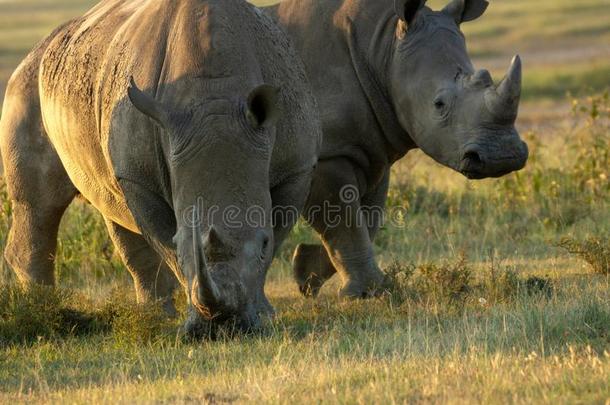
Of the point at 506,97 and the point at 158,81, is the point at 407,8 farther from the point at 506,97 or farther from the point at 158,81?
the point at 158,81

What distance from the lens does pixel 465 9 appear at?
980cm

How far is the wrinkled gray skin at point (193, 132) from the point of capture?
23.2 ft

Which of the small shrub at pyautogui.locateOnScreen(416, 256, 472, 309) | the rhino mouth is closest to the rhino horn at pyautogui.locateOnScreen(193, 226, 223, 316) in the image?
the small shrub at pyautogui.locateOnScreen(416, 256, 472, 309)

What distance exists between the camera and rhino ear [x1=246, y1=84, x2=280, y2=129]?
23.6 feet

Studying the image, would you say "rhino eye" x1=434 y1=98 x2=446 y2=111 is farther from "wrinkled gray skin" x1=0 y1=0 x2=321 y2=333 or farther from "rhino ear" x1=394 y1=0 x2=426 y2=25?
"wrinkled gray skin" x1=0 y1=0 x2=321 y2=333

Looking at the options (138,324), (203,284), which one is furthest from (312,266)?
(203,284)

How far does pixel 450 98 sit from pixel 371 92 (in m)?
0.67

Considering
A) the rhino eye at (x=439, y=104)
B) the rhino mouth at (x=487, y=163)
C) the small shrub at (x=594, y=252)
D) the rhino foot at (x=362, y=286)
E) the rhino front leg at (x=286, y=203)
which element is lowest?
the rhino foot at (x=362, y=286)

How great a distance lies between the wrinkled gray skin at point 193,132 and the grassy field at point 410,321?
0.47 m

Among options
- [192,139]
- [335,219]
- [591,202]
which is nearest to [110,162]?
[192,139]

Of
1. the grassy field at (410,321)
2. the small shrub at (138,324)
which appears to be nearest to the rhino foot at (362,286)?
the grassy field at (410,321)

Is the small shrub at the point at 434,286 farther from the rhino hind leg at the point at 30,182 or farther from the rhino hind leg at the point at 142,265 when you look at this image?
the rhino hind leg at the point at 30,182

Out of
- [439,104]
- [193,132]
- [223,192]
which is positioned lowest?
[223,192]

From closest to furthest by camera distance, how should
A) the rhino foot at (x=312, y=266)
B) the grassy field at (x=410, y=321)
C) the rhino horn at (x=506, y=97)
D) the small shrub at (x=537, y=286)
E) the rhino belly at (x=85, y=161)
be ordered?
1. the grassy field at (x=410, y=321)
2. the small shrub at (x=537, y=286)
3. the rhino horn at (x=506, y=97)
4. the rhino belly at (x=85, y=161)
5. the rhino foot at (x=312, y=266)
